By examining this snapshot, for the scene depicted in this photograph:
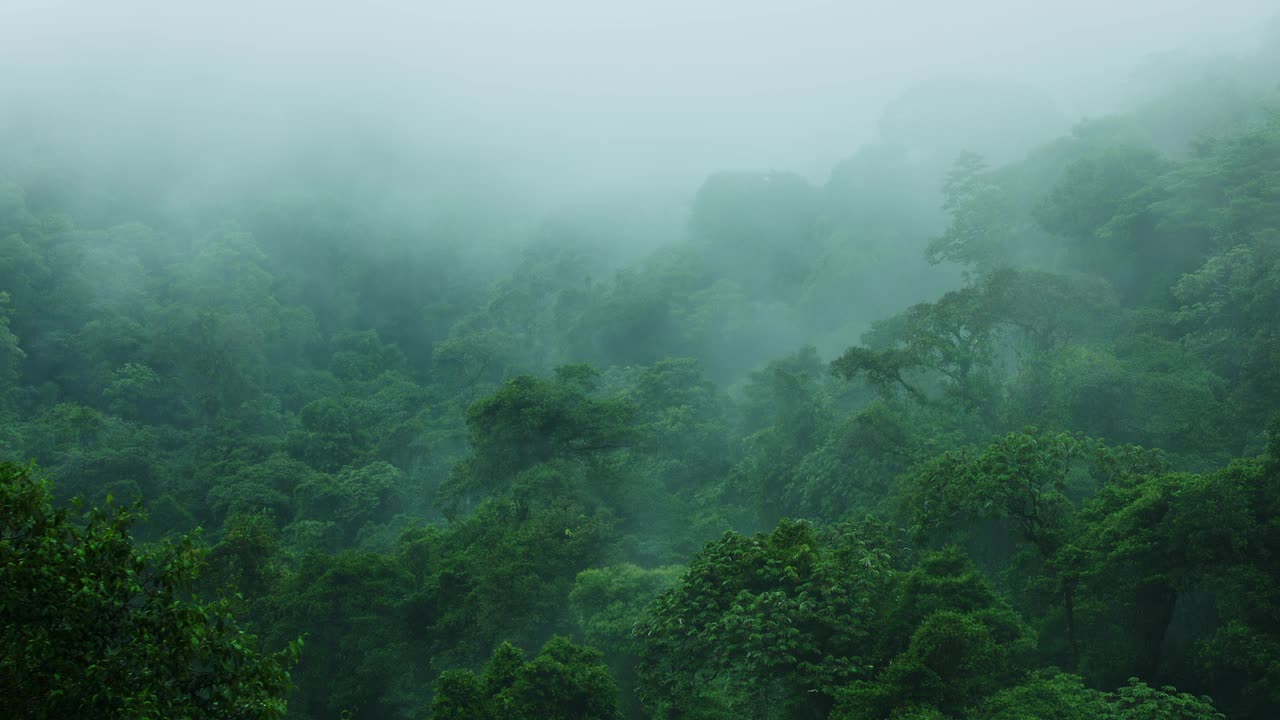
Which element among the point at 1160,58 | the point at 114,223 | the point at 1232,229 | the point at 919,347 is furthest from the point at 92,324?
the point at 1160,58

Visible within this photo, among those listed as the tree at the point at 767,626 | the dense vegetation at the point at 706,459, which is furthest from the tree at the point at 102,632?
the tree at the point at 767,626

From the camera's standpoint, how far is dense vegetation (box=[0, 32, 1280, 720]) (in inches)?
421

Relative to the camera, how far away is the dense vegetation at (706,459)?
1070cm

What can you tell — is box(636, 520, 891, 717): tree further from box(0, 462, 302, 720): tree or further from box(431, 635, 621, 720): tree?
box(0, 462, 302, 720): tree

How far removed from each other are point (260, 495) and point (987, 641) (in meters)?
27.2

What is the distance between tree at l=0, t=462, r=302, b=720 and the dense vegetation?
0.03m

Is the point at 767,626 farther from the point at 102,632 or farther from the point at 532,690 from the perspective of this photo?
the point at 102,632

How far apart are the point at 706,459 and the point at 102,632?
24623 mm

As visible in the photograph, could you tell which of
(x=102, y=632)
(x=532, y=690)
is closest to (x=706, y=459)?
(x=532, y=690)

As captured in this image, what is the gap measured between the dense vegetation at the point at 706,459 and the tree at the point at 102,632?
1.3 inches

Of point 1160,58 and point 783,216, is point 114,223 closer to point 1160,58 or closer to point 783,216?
point 783,216

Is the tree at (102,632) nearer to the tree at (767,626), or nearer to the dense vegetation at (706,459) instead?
the dense vegetation at (706,459)

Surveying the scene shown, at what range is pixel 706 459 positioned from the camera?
29922 mm

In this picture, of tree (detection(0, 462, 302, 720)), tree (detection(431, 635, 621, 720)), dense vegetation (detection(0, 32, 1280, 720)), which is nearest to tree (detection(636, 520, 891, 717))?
dense vegetation (detection(0, 32, 1280, 720))
